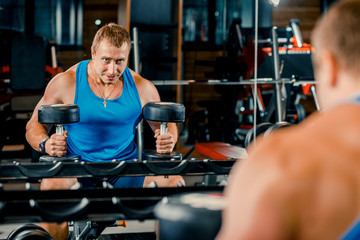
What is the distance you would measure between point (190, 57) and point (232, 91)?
243 cm

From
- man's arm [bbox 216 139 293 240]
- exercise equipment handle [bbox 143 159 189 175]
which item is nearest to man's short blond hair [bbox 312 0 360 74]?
man's arm [bbox 216 139 293 240]

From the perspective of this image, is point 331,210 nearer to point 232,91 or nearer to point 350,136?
point 350,136

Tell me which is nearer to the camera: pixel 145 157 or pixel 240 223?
pixel 240 223

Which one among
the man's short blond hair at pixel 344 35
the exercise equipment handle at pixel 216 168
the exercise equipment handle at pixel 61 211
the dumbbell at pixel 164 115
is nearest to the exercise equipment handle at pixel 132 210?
the exercise equipment handle at pixel 61 211

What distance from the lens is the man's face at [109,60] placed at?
2.13 metres

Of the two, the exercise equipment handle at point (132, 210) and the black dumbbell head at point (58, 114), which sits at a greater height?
the black dumbbell head at point (58, 114)

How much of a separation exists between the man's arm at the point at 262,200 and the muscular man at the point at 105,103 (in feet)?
4.61

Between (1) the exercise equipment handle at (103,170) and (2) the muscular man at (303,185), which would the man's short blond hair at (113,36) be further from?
(2) the muscular man at (303,185)

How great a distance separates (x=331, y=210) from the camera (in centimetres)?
60

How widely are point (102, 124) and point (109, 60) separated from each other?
309 millimetres

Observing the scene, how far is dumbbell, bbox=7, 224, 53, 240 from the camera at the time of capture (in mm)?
1756

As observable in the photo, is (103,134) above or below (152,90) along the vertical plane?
below

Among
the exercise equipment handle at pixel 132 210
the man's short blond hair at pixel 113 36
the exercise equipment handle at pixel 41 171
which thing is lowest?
the exercise equipment handle at pixel 132 210

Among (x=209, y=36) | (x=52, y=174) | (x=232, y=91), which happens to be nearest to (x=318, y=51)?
(x=52, y=174)
